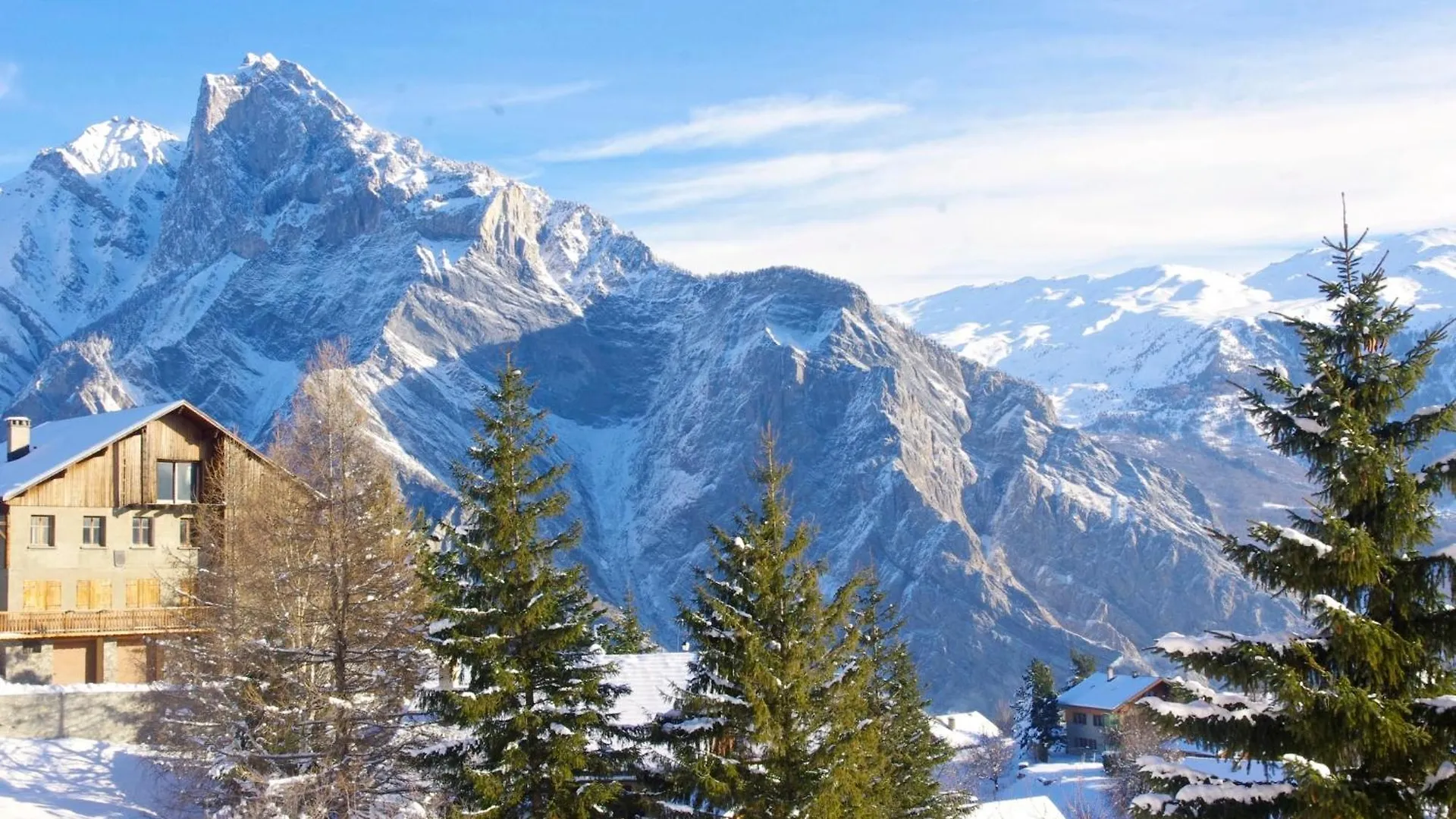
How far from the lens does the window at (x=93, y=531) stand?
5662 cm

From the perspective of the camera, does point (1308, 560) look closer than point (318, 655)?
Yes

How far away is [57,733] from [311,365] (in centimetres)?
1509

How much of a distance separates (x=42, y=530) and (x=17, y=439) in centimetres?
704

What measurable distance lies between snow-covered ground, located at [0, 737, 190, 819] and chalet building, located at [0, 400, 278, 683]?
24.7 feet

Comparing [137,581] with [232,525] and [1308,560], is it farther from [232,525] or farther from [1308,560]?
[1308,560]

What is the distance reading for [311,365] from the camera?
49.9 meters

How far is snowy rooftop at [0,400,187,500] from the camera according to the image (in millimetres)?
55312

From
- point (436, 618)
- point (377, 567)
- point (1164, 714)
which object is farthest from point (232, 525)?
point (1164, 714)

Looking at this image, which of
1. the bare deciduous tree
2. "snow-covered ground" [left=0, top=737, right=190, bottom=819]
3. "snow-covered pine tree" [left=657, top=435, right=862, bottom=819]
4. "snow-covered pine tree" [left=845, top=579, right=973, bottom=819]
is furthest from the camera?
"snow-covered pine tree" [left=845, top=579, right=973, bottom=819]

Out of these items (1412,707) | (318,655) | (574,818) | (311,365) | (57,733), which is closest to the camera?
(1412,707)

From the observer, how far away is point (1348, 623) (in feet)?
51.7

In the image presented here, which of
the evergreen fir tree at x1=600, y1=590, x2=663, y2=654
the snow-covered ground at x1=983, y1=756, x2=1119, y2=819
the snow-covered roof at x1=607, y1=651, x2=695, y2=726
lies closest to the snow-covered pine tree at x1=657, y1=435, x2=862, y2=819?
the snow-covered roof at x1=607, y1=651, x2=695, y2=726

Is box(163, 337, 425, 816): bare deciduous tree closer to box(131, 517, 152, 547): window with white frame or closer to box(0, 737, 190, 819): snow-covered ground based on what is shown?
box(0, 737, 190, 819): snow-covered ground

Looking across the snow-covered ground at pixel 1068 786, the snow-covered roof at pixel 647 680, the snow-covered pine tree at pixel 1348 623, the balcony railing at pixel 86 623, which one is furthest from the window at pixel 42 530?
the snow-covered pine tree at pixel 1348 623
